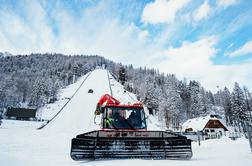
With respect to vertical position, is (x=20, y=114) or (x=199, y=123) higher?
(x=20, y=114)

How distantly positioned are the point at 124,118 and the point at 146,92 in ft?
172

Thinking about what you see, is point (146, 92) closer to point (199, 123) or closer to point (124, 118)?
point (199, 123)

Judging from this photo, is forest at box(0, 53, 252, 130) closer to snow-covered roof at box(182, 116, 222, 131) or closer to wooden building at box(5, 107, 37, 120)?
snow-covered roof at box(182, 116, 222, 131)

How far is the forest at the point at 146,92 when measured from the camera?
53.2m

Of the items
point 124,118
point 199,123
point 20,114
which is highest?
point 20,114

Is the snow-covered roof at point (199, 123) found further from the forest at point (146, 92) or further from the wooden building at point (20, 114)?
the wooden building at point (20, 114)

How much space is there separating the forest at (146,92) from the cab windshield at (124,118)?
0.96m

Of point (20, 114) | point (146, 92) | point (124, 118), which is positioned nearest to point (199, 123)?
point (146, 92)

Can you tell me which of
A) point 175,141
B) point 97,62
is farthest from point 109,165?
point 97,62

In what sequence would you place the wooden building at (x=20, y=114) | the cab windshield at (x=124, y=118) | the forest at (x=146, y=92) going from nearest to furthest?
1. the cab windshield at (x=124, y=118)
2. the forest at (x=146, y=92)
3. the wooden building at (x=20, y=114)

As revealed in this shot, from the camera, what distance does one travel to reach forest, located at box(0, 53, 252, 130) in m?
53.2

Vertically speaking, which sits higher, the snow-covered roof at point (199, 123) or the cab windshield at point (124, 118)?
the cab windshield at point (124, 118)

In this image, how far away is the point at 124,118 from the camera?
8.32m

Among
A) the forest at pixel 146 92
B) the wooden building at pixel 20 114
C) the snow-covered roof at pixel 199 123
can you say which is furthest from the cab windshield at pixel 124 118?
the wooden building at pixel 20 114
